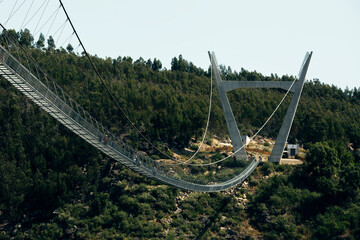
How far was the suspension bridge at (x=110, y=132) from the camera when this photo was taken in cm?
2522

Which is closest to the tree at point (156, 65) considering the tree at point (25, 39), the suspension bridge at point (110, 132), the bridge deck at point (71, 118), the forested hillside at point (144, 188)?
the tree at point (25, 39)

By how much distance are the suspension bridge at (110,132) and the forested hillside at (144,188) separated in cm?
235

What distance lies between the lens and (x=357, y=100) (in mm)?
79438

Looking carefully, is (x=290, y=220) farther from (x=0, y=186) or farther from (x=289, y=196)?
(x=0, y=186)

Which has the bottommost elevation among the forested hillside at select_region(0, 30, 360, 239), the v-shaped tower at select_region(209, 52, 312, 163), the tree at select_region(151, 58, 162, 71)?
the forested hillside at select_region(0, 30, 360, 239)

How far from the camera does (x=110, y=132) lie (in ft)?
118

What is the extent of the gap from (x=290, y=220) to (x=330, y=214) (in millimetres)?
2828

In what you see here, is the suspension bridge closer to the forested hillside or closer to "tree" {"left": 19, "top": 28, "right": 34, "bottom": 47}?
the forested hillside

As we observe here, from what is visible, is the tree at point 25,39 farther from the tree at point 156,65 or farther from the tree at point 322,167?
the tree at point 322,167

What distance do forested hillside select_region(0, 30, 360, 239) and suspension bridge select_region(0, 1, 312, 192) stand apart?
235 cm

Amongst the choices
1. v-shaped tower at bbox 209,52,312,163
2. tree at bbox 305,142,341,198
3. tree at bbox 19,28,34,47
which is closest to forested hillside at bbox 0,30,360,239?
tree at bbox 305,142,341,198

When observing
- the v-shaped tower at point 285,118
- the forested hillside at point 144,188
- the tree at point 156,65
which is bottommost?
the forested hillside at point 144,188

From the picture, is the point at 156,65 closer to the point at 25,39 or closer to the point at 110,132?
the point at 25,39

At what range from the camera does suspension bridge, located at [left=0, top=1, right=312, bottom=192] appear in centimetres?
2522
